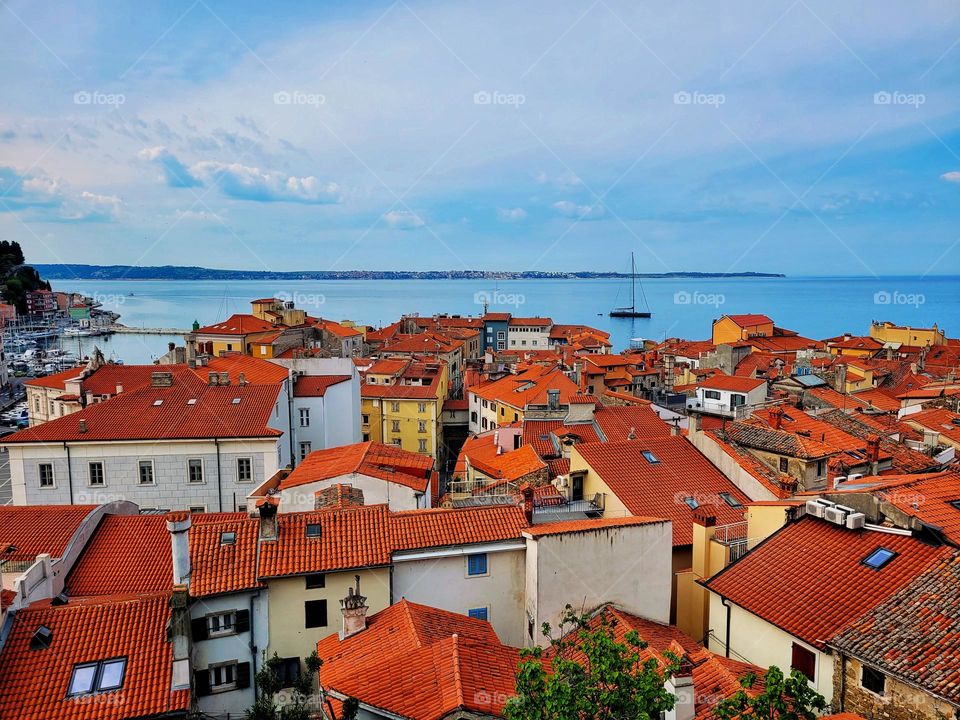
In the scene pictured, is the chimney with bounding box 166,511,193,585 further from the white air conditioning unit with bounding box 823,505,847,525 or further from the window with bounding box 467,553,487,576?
the white air conditioning unit with bounding box 823,505,847,525

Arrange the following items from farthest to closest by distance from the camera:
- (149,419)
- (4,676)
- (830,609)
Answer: (149,419)
(830,609)
(4,676)

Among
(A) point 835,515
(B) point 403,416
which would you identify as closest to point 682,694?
(A) point 835,515

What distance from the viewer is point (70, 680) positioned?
10383 mm

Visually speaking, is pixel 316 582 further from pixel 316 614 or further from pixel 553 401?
pixel 553 401

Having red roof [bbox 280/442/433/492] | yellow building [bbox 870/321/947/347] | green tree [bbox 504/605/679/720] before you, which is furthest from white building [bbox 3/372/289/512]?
yellow building [bbox 870/321/947/347]

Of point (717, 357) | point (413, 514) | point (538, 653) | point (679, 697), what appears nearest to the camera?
point (538, 653)

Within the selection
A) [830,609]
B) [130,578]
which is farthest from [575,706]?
[130,578]

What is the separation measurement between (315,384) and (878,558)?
25.4 metres

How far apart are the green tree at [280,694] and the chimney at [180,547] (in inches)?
85.7

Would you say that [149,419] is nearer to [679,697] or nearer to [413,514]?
[413,514]

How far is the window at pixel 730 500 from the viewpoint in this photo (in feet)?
62.4

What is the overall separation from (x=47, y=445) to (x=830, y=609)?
79.5ft

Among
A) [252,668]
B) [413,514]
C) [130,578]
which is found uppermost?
[413,514]

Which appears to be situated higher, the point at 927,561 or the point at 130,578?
the point at 927,561
